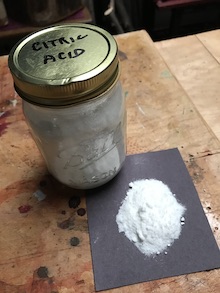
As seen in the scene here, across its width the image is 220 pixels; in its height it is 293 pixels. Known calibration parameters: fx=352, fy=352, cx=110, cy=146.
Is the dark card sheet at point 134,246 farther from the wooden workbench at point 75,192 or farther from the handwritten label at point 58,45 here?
the handwritten label at point 58,45

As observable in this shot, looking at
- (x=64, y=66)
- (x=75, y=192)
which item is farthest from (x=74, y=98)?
(x=75, y=192)

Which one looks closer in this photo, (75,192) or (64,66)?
(64,66)

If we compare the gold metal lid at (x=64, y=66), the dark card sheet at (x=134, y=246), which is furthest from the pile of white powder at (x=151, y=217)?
the gold metal lid at (x=64, y=66)

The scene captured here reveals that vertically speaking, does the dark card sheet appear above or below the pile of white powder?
below

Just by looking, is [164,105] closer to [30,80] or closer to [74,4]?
[30,80]

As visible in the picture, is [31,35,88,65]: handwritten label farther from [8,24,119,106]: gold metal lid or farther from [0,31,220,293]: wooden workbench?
[0,31,220,293]: wooden workbench

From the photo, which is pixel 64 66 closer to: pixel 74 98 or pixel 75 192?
pixel 74 98

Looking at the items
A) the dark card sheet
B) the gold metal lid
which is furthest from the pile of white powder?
the gold metal lid
